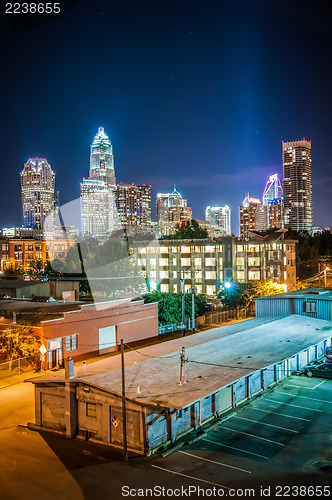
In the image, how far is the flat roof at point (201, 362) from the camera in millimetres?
14352

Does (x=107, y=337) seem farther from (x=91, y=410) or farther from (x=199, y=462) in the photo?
(x=199, y=462)

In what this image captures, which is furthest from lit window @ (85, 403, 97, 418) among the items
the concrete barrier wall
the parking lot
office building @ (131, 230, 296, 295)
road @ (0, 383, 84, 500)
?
office building @ (131, 230, 296, 295)

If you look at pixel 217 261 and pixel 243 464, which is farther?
pixel 217 261

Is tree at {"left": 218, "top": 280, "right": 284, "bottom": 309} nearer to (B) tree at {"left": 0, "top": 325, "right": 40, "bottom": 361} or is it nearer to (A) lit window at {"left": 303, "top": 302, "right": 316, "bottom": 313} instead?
(A) lit window at {"left": 303, "top": 302, "right": 316, "bottom": 313}

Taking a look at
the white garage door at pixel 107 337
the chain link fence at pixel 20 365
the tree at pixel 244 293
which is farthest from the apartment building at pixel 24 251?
the chain link fence at pixel 20 365

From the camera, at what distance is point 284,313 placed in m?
31.6

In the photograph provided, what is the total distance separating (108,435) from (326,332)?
16114 mm

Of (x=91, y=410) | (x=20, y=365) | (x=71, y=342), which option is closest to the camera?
(x=91, y=410)

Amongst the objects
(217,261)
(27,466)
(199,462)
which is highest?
(217,261)

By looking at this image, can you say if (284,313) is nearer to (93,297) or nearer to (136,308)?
(136,308)

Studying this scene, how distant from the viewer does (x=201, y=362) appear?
1817 centimetres

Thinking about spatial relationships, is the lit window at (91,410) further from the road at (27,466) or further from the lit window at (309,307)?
the lit window at (309,307)

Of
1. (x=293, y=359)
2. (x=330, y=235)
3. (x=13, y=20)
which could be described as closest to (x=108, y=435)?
(x=293, y=359)

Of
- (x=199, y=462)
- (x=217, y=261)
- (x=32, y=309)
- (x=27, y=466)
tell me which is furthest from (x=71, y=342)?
(x=217, y=261)
